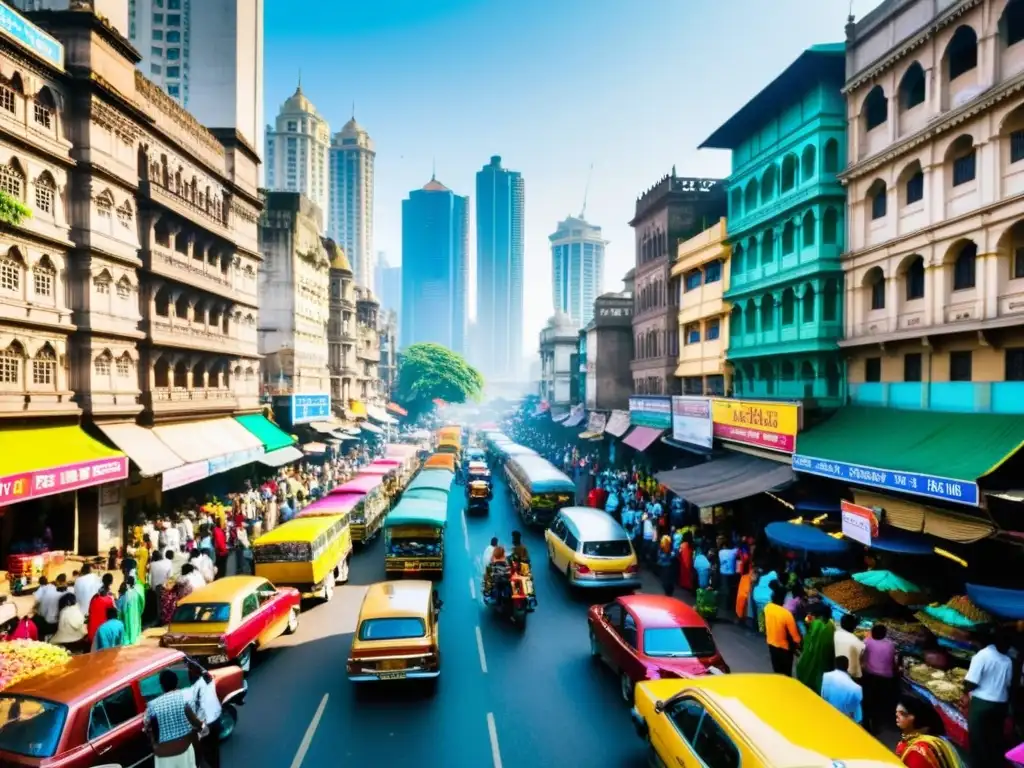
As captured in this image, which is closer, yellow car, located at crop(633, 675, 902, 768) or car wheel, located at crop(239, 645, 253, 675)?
yellow car, located at crop(633, 675, 902, 768)

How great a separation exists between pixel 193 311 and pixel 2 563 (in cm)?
1234

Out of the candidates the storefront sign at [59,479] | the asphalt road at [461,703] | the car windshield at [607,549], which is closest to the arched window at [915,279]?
the car windshield at [607,549]

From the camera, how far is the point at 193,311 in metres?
27.8

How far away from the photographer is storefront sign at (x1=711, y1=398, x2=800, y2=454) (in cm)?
2003

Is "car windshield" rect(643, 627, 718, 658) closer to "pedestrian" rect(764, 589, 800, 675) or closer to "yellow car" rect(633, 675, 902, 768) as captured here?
"pedestrian" rect(764, 589, 800, 675)

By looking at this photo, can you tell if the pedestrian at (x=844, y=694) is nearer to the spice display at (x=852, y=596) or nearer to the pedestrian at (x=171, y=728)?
the spice display at (x=852, y=596)

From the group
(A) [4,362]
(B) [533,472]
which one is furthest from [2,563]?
(B) [533,472]

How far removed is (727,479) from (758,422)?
2.33 metres

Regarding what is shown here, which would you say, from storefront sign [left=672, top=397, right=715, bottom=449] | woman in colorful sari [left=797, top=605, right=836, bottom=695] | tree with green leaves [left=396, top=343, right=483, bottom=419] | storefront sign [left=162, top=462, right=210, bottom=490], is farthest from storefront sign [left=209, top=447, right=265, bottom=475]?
tree with green leaves [left=396, top=343, right=483, bottom=419]

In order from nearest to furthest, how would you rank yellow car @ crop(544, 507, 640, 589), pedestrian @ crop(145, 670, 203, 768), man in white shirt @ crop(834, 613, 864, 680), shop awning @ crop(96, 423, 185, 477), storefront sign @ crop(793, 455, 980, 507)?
pedestrian @ crop(145, 670, 203, 768) < man in white shirt @ crop(834, 613, 864, 680) < storefront sign @ crop(793, 455, 980, 507) < yellow car @ crop(544, 507, 640, 589) < shop awning @ crop(96, 423, 185, 477)

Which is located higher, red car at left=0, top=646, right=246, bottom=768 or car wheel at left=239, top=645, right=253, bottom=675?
red car at left=0, top=646, right=246, bottom=768

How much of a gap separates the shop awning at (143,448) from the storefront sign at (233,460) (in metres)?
1.75

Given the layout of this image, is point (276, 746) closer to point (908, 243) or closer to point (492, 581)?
point (492, 581)

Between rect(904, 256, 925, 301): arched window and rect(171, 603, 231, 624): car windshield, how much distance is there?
61.8 feet
